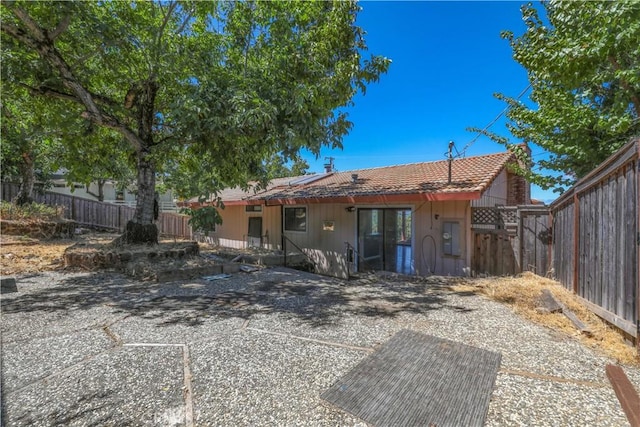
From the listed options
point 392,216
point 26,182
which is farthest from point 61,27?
point 26,182

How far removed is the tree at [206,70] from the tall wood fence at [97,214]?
803 cm

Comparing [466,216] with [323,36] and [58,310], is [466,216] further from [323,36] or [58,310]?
[58,310]

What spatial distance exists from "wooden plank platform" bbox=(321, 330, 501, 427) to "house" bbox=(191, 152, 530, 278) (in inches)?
165

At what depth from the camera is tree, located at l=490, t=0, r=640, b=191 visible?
3.42 m

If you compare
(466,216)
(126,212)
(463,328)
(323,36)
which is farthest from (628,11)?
(126,212)

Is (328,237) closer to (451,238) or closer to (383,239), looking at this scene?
(383,239)

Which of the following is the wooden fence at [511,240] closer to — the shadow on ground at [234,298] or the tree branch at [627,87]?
the shadow on ground at [234,298]

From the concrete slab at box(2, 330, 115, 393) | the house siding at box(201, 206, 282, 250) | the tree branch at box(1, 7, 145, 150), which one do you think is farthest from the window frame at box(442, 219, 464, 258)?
the tree branch at box(1, 7, 145, 150)

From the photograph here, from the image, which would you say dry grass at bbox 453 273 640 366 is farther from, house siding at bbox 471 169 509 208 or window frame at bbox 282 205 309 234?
window frame at bbox 282 205 309 234

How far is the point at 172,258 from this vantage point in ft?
22.5

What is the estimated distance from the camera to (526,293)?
14.9 ft

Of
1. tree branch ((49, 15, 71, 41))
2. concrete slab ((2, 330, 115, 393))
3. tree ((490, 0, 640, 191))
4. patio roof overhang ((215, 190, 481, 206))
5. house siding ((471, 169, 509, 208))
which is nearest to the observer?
concrete slab ((2, 330, 115, 393))

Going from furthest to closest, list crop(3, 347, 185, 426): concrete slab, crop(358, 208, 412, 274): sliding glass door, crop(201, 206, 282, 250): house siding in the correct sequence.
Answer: crop(201, 206, 282, 250): house siding < crop(358, 208, 412, 274): sliding glass door < crop(3, 347, 185, 426): concrete slab

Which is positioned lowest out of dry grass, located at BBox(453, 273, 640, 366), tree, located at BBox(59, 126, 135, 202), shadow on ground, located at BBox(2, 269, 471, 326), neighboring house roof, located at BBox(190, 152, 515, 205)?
shadow on ground, located at BBox(2, 269, 471, 326)
